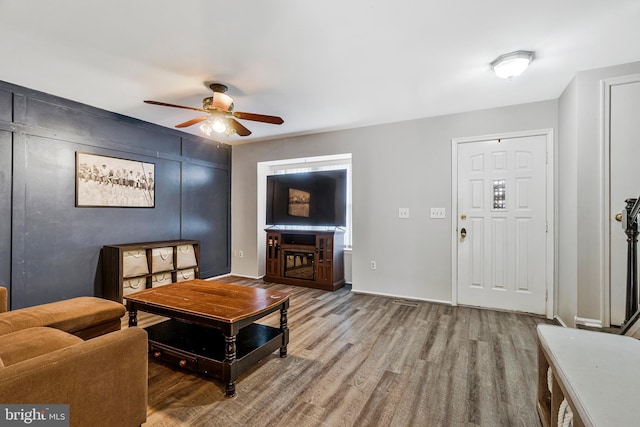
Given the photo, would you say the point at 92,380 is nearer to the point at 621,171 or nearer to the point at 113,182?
the point at 113,182

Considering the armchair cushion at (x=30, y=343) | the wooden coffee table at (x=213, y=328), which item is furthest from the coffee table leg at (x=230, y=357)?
the armchair cushion at (x=30, y=343)

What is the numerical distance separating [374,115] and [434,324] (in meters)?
2.56

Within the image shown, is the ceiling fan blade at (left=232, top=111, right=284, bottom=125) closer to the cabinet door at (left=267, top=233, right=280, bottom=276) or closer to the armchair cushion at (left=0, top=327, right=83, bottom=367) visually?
the armchair cushion at (left=0, top=327, right=83, bottom=367)

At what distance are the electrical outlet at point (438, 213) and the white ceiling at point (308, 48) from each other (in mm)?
1263

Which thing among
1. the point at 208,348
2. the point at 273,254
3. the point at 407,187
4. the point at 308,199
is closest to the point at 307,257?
the point at 273,254

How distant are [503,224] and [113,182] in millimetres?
4765

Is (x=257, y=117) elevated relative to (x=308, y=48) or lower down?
lower down

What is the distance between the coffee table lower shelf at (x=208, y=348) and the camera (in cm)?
188

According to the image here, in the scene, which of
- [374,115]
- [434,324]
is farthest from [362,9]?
[434,324]

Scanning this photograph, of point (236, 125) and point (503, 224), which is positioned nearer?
point (236, 125)

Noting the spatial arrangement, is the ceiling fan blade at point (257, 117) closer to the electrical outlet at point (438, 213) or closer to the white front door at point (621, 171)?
the electrical outlet at point (438, 213)

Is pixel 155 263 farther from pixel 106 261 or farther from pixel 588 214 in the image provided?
pixel 588 214

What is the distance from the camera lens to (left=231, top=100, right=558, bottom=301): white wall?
353cm

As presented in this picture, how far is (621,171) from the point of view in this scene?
2428mm
